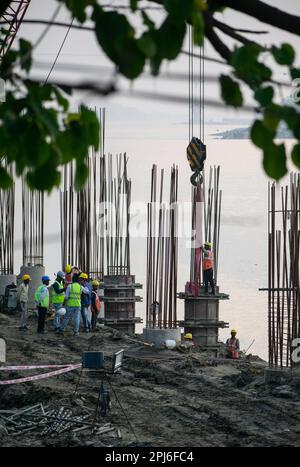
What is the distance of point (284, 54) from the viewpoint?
5918 mm

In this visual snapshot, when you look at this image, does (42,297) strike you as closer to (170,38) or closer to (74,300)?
(74,300)

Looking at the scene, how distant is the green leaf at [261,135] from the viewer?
5500 millimetres

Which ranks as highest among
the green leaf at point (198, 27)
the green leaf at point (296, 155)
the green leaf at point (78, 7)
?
the green leaf at point (78, 7)

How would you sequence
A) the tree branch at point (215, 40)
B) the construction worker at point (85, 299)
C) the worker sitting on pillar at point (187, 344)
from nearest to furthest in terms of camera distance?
the tree branch at point (215, 40) < the worker sitting on pillar at point (187, 344) < the construction worker at point (85, 299)

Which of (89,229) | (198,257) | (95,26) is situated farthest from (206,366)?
(95,26)

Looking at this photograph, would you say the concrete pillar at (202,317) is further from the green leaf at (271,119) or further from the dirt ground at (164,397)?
the green leaf at (271,119)

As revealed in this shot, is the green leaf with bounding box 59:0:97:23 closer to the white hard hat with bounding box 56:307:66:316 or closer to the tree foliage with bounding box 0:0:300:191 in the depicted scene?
the tree foliage with bounding box 0:0:300:191

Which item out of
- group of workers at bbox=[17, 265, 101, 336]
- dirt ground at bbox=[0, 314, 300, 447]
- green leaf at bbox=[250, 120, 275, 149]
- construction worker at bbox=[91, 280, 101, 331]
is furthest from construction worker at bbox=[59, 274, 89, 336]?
green leaf at bbox=[250, 120, 275, 149]

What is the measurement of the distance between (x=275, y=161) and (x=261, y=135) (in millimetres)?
150

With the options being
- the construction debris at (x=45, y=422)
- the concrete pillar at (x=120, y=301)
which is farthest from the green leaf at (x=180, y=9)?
the concrete pillar at (x=120, y=301)

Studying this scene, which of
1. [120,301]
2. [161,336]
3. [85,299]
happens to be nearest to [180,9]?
[161,336]

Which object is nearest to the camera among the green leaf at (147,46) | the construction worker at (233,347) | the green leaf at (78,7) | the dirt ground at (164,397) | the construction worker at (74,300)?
the green leaf at (147,46)

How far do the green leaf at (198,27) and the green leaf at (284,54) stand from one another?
1.47 feet
